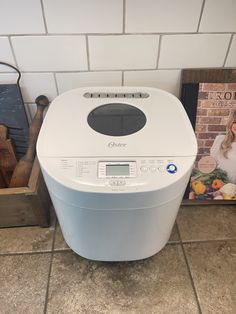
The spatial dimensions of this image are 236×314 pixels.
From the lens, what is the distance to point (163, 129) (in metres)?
0.66

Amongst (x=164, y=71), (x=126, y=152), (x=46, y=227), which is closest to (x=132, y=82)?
(x=164, y=71)

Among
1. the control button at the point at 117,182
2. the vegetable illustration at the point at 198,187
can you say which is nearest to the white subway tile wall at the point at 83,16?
the control button at the point at 117,182

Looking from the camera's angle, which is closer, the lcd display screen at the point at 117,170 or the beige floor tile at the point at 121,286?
the lcd display screen at the point at 117,170

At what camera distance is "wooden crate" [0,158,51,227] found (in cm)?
83

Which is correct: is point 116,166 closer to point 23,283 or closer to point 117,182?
point 117,182

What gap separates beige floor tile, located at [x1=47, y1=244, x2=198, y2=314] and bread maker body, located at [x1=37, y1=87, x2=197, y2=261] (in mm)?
104

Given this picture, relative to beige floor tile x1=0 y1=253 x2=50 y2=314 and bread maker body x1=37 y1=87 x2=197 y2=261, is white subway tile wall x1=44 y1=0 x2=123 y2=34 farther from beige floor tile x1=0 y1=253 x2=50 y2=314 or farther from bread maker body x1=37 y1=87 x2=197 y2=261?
beige floor tile x1=0 y1=253 x2=50 y2=314

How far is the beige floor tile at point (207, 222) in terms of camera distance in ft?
3.12

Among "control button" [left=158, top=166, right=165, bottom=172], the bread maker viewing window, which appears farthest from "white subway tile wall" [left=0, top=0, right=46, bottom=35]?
"control button" [left=158, top=166, right=165, bottom=172]

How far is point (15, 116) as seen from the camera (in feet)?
2.98

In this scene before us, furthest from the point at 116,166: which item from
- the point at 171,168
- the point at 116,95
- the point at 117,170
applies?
the point at 116,95

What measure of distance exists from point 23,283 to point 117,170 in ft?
1.65

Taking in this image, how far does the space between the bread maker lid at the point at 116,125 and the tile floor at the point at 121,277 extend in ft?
1.42

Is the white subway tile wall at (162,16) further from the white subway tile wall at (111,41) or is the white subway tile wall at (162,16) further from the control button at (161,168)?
the control button at (161,168)
